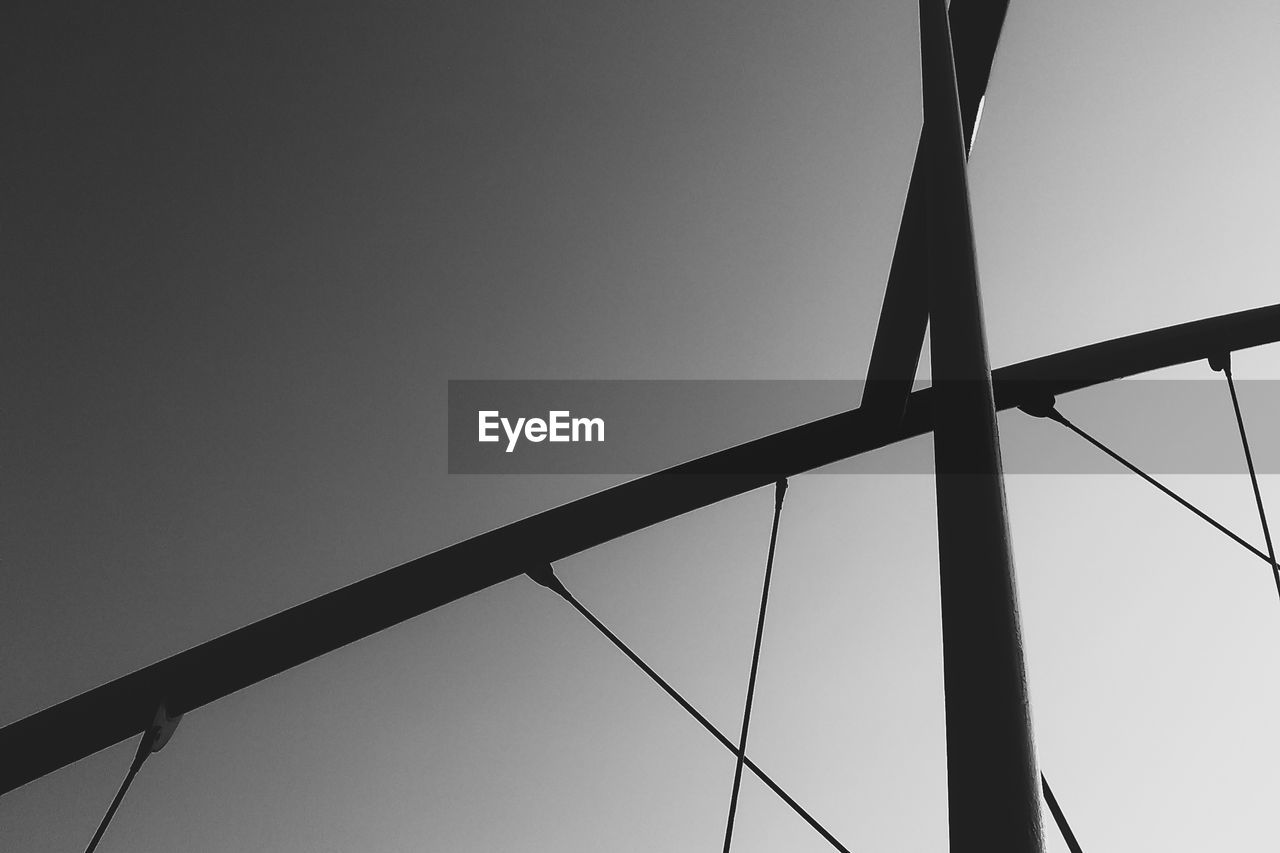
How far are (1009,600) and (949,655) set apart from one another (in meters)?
0.16

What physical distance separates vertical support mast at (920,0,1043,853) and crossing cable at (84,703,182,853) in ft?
9.89

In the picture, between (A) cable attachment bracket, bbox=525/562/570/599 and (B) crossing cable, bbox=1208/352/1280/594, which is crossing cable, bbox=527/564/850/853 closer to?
(A) cable attachment bracket, bbox=525/562/570/599

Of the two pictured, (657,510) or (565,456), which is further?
(565,456)

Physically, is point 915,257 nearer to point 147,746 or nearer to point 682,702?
point 682,702

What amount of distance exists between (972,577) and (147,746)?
3.13 meters

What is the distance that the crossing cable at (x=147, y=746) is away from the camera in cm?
309

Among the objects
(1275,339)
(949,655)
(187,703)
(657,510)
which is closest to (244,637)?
(187,703)

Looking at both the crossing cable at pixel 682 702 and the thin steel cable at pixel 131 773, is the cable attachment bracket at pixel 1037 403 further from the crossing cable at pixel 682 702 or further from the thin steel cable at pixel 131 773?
the thin steel cable at pixel 131 773

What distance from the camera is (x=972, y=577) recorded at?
1.58m

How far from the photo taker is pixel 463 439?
9336 millimetres

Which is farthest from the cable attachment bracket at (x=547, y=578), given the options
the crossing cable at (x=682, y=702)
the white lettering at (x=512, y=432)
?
the white lettering at (x=512, y=432)

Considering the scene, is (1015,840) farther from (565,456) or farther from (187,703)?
(565,456)

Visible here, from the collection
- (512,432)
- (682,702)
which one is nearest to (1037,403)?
(682,702)

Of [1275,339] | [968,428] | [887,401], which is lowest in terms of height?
[968,428]
